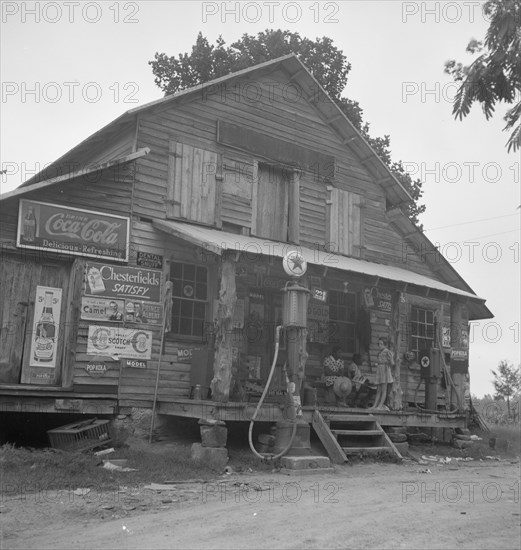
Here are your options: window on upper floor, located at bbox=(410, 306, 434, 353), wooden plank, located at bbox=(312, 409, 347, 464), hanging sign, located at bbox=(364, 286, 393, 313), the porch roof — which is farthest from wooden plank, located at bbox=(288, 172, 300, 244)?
wooden plank, located at bbox=(312, 409, 347, 464)

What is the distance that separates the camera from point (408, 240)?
18.5 m

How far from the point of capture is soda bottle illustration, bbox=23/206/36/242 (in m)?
12.4

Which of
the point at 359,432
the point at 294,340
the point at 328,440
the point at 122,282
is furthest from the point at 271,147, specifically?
the point at 328,440

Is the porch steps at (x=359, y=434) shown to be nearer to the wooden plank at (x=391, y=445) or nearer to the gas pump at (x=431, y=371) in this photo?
the wooden plank at (x=391, y=445)

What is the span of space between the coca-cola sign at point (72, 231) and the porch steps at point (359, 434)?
5.01m

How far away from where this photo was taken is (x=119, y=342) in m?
13.2

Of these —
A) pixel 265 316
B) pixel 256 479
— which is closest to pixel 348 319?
pixel 265 316

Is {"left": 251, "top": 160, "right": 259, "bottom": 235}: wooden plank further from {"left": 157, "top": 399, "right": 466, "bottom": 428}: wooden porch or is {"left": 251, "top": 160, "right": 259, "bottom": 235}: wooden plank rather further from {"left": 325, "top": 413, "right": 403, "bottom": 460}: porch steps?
{"left": 325, "top": 413, "right": 403, "bottom": 460}: porch steps

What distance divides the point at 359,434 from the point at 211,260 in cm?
452

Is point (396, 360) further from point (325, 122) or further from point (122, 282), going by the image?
point (325, 122)

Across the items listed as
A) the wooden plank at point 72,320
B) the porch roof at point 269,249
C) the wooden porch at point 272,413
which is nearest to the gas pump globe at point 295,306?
the porch roof at point 269,249

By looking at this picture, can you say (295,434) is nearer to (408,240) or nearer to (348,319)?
(348,319)

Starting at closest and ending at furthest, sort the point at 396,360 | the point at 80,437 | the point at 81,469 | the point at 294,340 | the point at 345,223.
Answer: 1. the point at 81,469
2. the point at 80,437
3. the point at 294,340
4. the point at 396,360
5. the point at 345,223

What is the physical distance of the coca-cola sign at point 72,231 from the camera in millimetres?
12422
